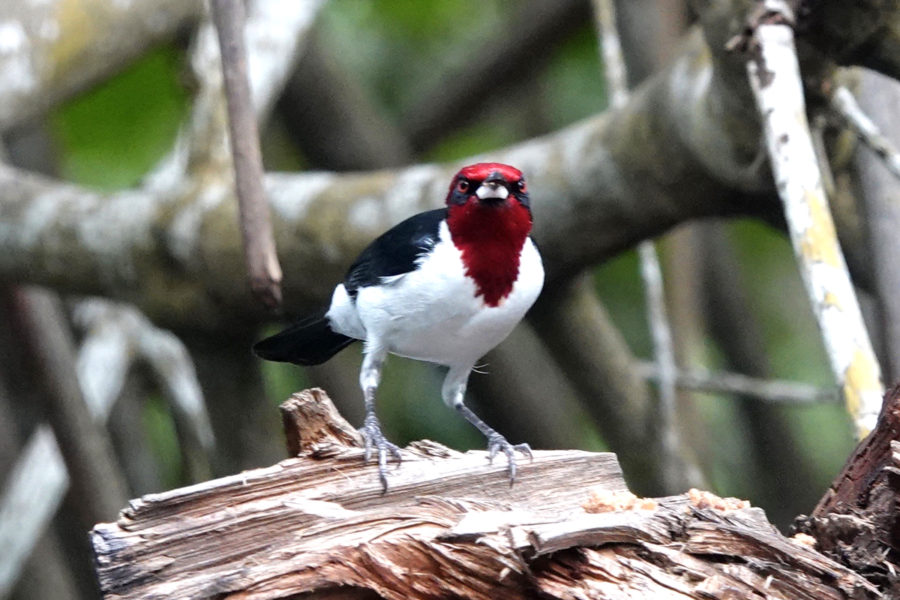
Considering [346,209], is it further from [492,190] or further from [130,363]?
[130,363]

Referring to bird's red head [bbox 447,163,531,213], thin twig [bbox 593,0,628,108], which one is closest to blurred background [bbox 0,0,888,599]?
thin twig [bbox 593,0,628,108]

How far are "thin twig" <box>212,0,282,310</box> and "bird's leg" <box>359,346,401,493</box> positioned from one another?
0.25 metres

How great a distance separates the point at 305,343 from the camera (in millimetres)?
3002

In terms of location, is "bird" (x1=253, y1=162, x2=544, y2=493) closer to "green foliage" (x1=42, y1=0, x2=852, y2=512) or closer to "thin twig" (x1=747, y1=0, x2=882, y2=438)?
"thin twig" (x1=747, y1=0, x2=882, y2=438)

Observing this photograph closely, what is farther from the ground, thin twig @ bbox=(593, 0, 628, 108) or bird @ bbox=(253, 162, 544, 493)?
thin twig @ bbox=(593, 0, 628, 108)

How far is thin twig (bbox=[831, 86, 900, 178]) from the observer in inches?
104

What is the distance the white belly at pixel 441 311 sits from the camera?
8.47ft

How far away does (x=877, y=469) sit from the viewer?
83.6 inches

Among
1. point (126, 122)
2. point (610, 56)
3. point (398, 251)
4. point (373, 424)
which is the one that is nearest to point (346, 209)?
point (610, 56)

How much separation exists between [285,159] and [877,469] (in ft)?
18.9

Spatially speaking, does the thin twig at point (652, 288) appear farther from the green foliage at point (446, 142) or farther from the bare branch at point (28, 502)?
the bare branch at point (28, 502)

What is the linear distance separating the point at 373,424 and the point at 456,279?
34cm

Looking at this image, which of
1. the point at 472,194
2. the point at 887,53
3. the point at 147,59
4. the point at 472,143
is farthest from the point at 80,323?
the point at 887,53

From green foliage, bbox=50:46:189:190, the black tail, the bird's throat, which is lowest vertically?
the black tail
